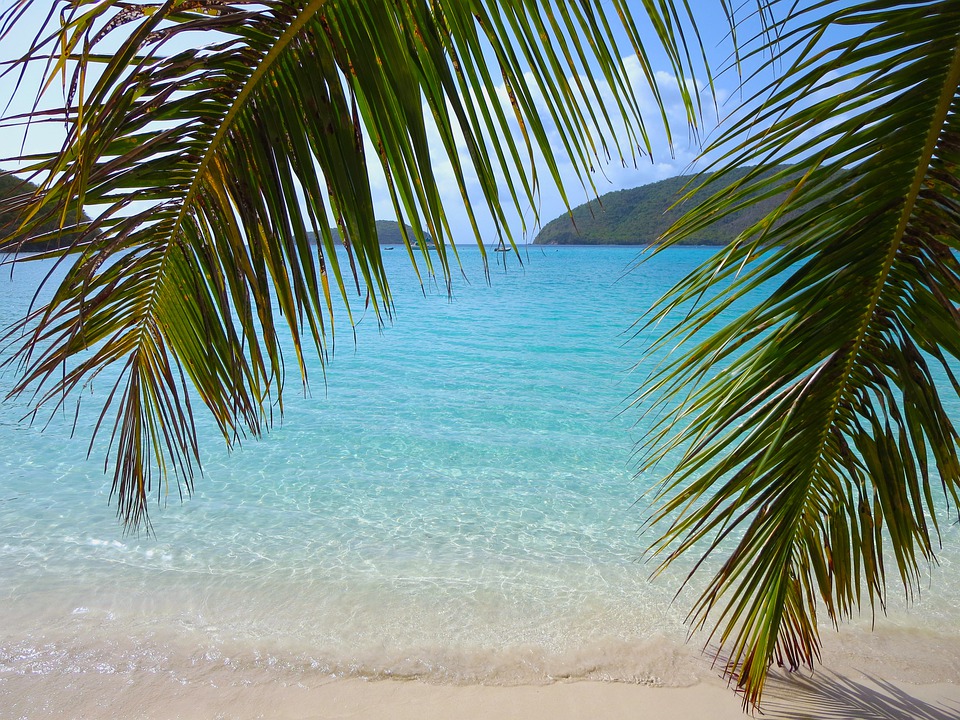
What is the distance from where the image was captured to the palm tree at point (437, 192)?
0.93 m

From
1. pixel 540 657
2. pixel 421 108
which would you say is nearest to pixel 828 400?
pixel 421 108

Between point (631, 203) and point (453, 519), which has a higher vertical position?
point (631, 203)

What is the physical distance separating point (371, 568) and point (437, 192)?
4.08 m

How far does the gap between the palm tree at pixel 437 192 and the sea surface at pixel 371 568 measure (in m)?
1.62

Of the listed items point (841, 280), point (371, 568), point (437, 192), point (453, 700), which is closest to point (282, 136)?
point (437, 192)

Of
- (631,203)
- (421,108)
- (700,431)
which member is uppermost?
(631,203)

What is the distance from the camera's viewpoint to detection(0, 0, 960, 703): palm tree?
3.05ft

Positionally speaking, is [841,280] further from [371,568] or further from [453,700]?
[371,568]

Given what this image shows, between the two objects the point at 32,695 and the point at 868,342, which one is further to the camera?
the point at 32,695

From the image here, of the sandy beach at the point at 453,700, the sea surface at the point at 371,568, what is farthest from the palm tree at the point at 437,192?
the sandy beach at the point at 453,700

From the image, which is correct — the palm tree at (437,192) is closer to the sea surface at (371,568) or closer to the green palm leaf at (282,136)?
the green palm leaf at (282,136)

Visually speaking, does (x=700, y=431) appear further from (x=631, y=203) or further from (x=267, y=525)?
(x=631, y=203)

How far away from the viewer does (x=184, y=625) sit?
3.88 metres

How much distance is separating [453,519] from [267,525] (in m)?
1.50
